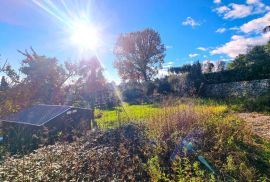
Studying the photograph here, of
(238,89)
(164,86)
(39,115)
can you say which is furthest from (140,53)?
(39,115)

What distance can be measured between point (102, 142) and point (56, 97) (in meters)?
12.8

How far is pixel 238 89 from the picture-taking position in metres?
16.5

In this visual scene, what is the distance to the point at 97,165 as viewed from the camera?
4270 mm

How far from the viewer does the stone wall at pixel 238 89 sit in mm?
14475

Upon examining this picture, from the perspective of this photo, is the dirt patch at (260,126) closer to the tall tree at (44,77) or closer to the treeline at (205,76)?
the treeline at (205,76)

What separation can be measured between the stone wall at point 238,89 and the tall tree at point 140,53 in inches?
549

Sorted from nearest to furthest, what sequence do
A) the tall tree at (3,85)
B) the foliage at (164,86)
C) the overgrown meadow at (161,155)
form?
the overgrown meadow at (161,155), the tall tree at (3,85), the foliage at (164,86)

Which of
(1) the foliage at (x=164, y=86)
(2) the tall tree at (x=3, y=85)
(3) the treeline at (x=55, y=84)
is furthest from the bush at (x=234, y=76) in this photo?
(2) the tall tree at (x=3, y=85)

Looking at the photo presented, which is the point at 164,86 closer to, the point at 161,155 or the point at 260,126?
the point at 260,126

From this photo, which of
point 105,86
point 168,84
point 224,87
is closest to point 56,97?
point 105,86

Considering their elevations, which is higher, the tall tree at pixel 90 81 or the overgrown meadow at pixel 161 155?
the tall tree at pixel 90 81

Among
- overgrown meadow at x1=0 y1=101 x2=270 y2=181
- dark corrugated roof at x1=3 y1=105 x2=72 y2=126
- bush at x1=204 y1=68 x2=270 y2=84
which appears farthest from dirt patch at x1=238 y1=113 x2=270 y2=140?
bush at x1=204 y1=68 x2=270 y2=84

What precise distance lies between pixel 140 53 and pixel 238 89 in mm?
17787

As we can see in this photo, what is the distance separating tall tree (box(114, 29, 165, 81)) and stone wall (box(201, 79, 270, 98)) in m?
13.9
